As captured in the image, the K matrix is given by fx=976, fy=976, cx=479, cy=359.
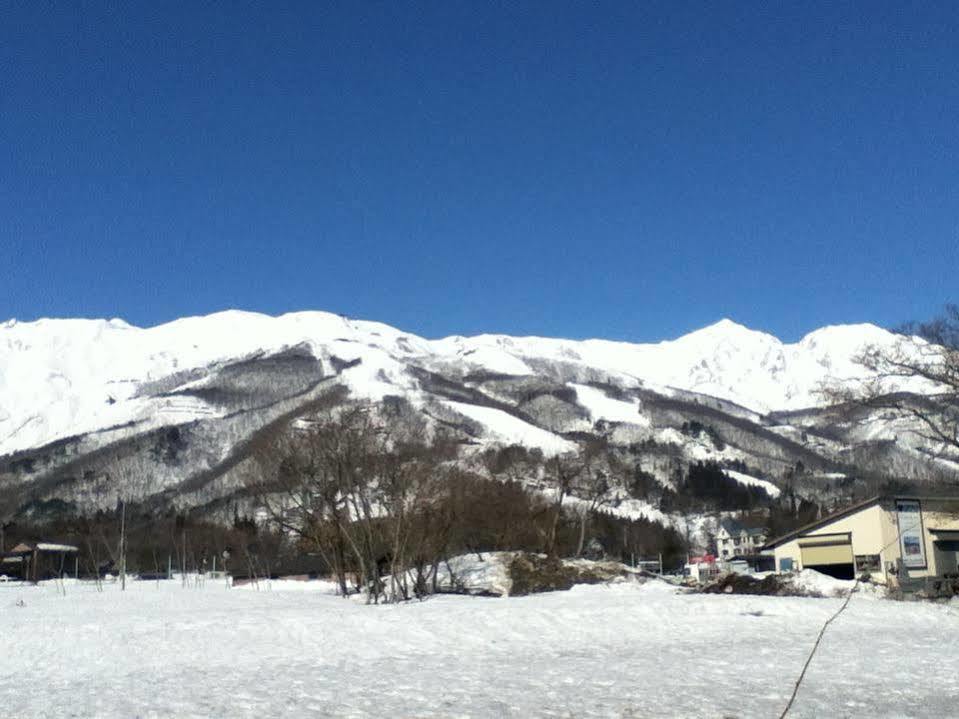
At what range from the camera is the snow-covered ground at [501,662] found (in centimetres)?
1127

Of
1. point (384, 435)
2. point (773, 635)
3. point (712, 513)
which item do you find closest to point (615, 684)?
point (773, 635)

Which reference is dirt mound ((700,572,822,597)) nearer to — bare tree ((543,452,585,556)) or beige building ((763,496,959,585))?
beige building ((763,496,959,585))

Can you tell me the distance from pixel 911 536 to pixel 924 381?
19140 mm

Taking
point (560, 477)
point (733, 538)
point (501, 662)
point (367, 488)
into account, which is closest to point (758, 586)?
point (367, 488)

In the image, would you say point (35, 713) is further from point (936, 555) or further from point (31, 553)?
point (31, 553)

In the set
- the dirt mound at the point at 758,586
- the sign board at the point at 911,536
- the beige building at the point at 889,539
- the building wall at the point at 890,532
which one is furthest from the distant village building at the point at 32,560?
the sign board at the point at 911,536

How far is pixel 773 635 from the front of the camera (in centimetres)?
2055

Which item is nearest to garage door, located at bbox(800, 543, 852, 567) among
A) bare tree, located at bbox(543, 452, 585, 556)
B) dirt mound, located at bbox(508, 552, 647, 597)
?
dirt mound, located at bbox(508, 552, 647, 597)

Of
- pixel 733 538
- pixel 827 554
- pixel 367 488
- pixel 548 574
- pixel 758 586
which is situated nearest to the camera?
pixel 758 586

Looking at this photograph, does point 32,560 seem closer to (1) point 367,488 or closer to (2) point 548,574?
(1) point 367,488

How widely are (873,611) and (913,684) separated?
11.7 meters

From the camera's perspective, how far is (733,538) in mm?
144875

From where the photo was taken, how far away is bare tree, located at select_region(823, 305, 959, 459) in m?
24.1

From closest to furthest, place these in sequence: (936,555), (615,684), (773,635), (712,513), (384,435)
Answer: (615,684) < (773,635) < (384,435) < (936,555) < (712,513)
